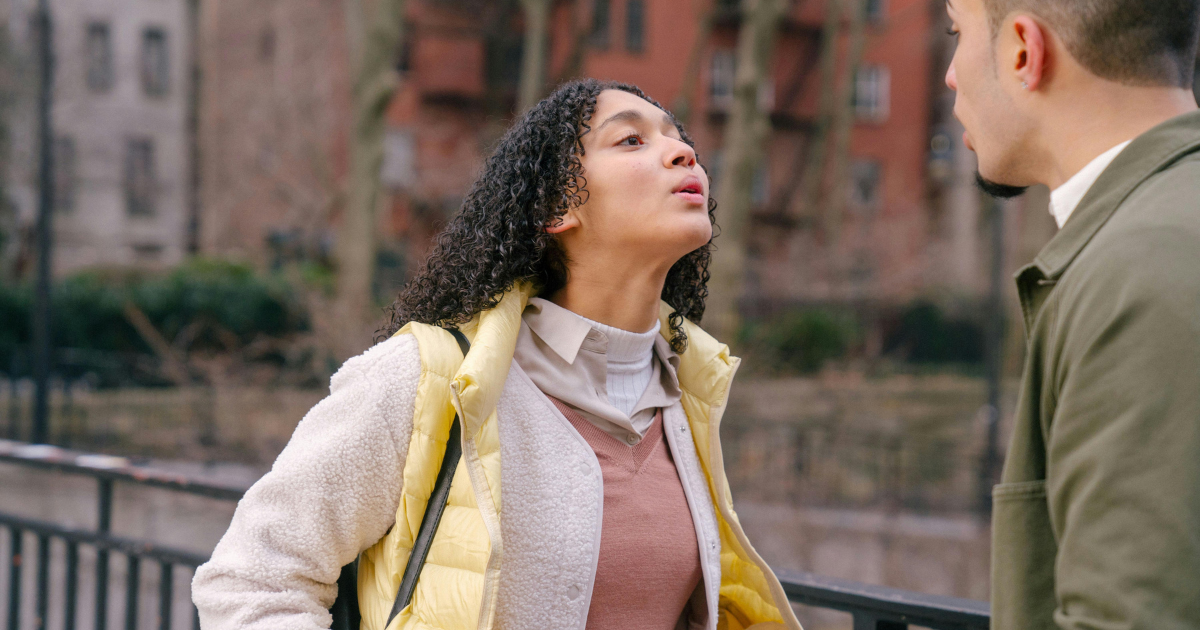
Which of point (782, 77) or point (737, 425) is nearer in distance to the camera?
point (737, 425)

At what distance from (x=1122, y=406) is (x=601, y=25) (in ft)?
82.2

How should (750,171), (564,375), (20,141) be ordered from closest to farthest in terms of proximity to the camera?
(564,375), (750,171), (20,141)

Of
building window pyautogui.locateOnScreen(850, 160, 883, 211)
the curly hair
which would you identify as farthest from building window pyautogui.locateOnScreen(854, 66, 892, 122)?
the curly hair

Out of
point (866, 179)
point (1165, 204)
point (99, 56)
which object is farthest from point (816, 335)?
point (99, 56)

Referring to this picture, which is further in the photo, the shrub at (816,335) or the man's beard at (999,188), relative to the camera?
the shrub at (816,335)

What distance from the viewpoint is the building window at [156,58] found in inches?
1157

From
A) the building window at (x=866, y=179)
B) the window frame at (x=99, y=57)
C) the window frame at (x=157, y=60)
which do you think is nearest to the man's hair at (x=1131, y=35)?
the window frame at (x=99, y=57)

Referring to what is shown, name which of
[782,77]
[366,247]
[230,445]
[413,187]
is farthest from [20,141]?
[782,77]

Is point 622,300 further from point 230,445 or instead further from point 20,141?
point 20,141

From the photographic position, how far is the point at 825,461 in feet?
38.3

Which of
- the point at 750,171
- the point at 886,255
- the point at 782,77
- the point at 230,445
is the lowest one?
the point at 230,445

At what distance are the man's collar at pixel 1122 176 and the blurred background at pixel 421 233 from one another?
1.74 meters

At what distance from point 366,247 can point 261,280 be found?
4.90 metres

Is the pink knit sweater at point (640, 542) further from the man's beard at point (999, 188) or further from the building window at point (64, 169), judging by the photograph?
the building window at point (64, 169)
